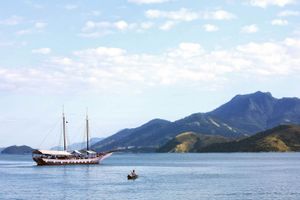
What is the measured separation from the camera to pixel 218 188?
116 metres

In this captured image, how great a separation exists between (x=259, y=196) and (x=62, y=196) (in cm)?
3714

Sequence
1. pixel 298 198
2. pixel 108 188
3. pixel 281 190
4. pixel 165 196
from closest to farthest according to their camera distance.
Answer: pixel 298 198
pixel 165 196
pixel 281 190
pixel 108 188

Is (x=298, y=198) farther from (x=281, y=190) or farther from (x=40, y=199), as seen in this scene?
(x=40, y=199)

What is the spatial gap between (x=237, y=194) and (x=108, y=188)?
101ft

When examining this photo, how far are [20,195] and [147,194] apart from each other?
25.4m

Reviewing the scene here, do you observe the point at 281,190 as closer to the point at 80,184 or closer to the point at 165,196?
the point at 165,196

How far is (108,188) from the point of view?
118188 mm

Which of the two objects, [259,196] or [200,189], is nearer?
[259,196]

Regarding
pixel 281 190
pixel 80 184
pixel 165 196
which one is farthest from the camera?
pixel 80 184

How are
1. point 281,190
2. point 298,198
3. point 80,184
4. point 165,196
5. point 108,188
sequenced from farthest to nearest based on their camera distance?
point 80,184 < point 108,188 < point 281,190 < point 165,196 < point 298,198

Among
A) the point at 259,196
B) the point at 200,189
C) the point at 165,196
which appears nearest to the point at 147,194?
the point at 165,196

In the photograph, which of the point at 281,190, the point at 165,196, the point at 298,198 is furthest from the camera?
the point at 281,190

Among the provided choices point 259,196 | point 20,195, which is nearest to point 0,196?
point 20,195

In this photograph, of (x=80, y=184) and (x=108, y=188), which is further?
(x=80, y=184)
